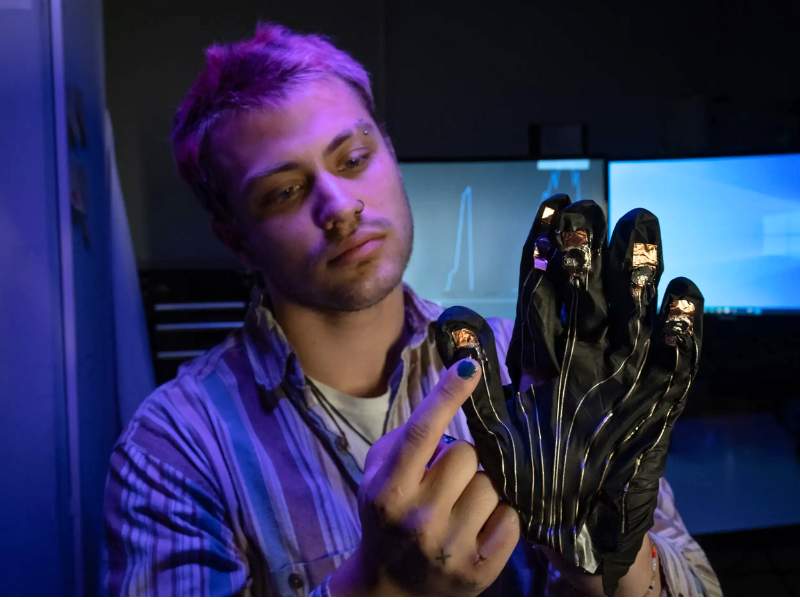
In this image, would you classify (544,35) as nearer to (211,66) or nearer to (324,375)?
(211,66)

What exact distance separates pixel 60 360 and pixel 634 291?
2.83ft

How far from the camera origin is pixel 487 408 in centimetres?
55

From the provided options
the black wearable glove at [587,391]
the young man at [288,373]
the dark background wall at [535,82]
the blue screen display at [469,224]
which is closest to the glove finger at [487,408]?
the black wearable glove at [587,391]

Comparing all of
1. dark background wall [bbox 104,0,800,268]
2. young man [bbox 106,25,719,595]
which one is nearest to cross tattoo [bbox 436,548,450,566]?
young man [bbox 106,25,719,595]

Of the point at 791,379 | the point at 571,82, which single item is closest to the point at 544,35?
the point at 571,82

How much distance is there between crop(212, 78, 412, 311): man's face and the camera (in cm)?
82

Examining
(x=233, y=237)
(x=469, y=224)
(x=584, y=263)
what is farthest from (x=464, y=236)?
(x=584, y=263)

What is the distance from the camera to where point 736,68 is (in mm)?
1872

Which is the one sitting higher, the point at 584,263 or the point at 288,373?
the point at 584,263

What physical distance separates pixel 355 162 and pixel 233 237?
215 mm

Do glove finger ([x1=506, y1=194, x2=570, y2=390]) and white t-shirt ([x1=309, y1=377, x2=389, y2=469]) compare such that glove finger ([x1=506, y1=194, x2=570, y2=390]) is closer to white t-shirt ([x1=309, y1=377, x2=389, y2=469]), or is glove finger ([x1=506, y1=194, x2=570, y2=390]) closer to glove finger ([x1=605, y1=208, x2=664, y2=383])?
glove finger ([x1=605, y1=208, x2=664, y2=383])

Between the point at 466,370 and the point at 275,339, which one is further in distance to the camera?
the point at 275,339

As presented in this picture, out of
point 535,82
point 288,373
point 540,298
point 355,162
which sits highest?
point 535,82

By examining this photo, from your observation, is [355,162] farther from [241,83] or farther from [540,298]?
[540,298]
